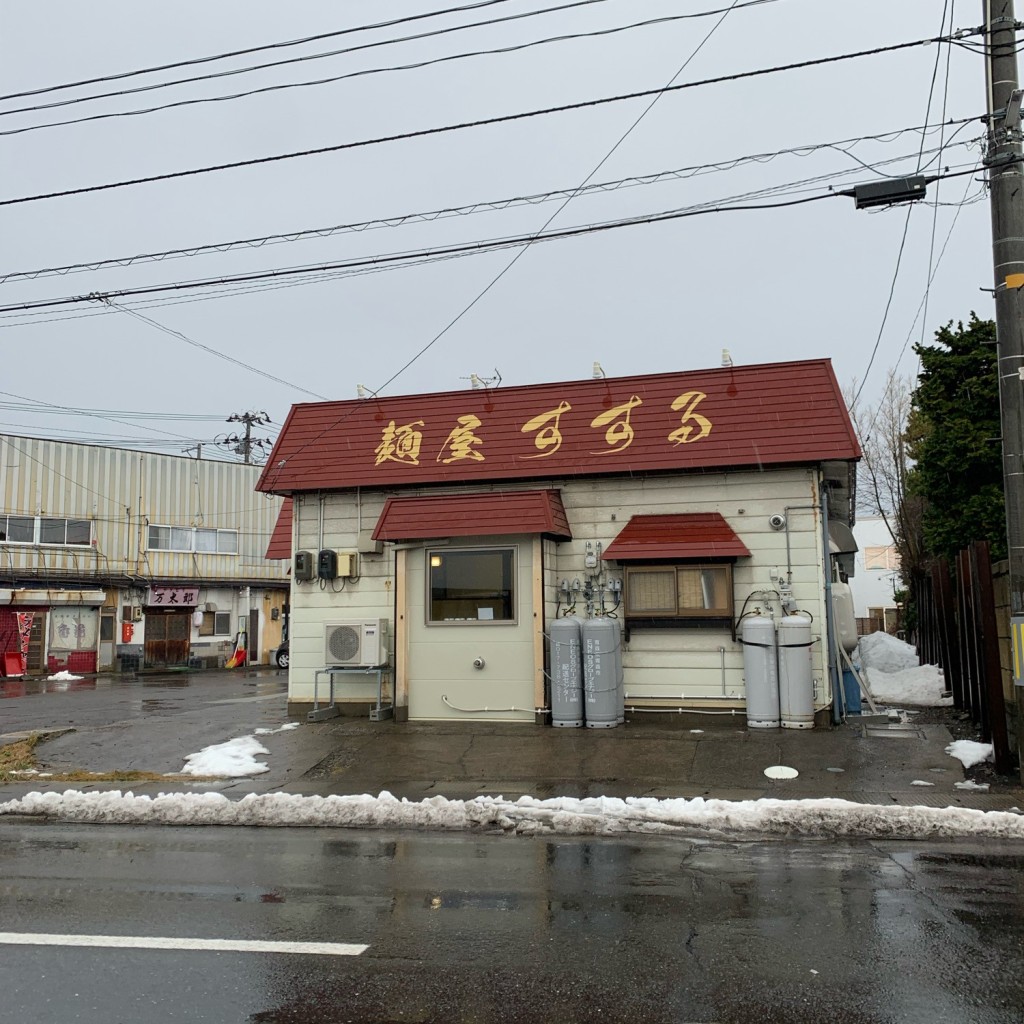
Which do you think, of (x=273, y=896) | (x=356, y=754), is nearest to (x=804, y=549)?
(x=356, y=754)

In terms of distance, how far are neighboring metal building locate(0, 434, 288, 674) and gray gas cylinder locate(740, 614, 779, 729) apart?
24741 millimetres

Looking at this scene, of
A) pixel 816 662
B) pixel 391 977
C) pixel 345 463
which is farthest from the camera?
pixel 345 463

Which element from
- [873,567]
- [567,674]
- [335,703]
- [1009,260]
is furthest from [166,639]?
[873,567]

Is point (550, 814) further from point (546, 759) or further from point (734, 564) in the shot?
point (734, 564)

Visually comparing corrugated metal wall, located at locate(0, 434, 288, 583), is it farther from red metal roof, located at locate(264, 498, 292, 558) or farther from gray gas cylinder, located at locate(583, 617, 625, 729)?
gray gas cylinder, located at locate(583, 617, 625, 729)

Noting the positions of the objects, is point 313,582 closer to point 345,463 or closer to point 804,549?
point 345,463

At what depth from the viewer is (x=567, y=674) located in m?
11.9

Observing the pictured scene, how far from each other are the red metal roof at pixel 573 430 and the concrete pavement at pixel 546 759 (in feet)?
11.3

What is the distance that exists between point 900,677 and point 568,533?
8182 mm

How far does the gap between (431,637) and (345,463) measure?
296cm

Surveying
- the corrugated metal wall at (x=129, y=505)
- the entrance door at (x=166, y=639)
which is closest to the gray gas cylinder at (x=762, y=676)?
the entrance door at (x=166, y=639)

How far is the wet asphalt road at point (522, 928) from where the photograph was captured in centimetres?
415

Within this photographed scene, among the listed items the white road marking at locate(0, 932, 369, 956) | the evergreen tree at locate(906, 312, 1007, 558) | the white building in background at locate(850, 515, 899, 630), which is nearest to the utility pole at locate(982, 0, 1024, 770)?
the white road marking at locate(0, 932, 369, 956)

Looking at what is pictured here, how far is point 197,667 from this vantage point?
36562 millimetres
